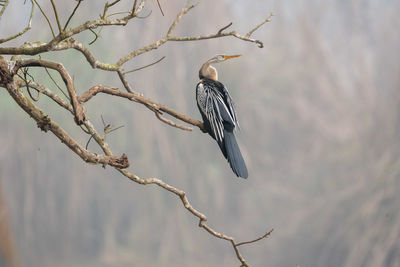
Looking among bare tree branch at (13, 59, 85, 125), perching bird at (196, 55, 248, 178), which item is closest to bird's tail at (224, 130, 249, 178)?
perching bird at (196, 55, 248, 178)

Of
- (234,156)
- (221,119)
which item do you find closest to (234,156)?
(234,156)

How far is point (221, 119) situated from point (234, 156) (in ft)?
0.57

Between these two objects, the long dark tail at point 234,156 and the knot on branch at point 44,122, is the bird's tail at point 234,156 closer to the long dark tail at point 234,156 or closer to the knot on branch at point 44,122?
the long dark tail at point 234,156

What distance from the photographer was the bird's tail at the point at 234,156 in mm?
1877

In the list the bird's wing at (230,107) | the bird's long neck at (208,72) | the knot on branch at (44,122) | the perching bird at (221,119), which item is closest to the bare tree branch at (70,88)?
the knot on branch at (44,122)

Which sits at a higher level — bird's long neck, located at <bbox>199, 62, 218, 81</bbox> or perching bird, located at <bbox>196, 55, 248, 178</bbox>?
bird's long neck, located at <bbox>199, 62, 218, 81</bbox>

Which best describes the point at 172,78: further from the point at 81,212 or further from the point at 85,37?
the point at 81,212

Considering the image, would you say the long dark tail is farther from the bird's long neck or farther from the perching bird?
the bird's long neck

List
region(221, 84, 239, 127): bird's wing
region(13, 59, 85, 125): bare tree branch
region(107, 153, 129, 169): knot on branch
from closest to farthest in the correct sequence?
region(13, 59, 85, 125): bare tree branch
region(107, 153, 129, 169): knot on branch
region(221, 84, 239, 127): bird's wing

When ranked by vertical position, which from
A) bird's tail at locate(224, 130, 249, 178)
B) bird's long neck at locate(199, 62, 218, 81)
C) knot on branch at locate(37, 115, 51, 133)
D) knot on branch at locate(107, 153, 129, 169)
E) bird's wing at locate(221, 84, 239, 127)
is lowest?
knot on branch at locate(107, 153, 129, 169)

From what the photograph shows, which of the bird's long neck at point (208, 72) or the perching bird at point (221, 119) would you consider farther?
the bird's long neck at point (208, 72)

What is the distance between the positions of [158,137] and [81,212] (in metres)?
1.15

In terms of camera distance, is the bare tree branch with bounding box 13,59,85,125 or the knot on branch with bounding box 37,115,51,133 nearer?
the bare tree branch with bounding box 13,59,85,125

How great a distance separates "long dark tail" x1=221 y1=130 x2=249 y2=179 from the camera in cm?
188
